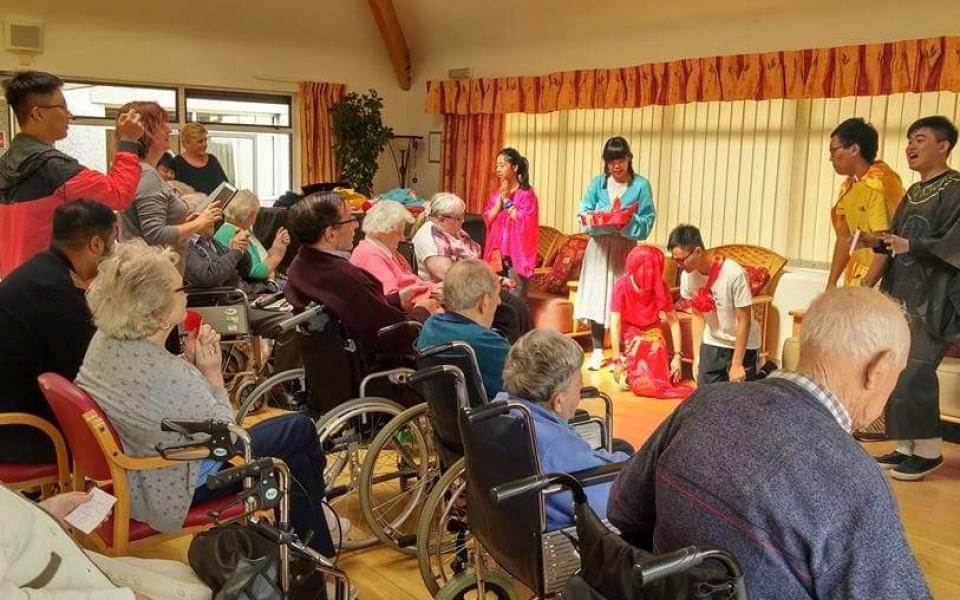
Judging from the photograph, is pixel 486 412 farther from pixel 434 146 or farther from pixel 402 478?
pixel 434 146

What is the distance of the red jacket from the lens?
3090mm

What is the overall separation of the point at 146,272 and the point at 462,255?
2.41 meters

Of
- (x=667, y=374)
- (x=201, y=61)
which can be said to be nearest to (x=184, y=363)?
(x=667, y=374)

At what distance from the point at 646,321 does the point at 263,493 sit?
3.80 meters

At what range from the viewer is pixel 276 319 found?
3830 millimetres

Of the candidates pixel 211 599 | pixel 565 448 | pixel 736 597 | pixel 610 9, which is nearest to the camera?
pixel 736 597

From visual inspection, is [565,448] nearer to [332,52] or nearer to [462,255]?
[462,255]

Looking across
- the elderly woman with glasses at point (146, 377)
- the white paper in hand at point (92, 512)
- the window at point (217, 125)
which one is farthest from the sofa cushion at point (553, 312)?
the white paper in hand at point (92, 512)

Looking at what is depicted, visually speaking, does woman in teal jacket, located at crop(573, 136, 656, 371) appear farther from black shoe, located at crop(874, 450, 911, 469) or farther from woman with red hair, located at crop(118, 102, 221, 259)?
woman with red hair, located at crop(118, 102, 221, 259)

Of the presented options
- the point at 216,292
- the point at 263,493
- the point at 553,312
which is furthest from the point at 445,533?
the point at 553,312

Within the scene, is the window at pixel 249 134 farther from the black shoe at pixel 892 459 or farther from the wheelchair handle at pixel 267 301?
the black shoe at pixel 892 459

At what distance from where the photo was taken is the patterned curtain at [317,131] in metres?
8.25

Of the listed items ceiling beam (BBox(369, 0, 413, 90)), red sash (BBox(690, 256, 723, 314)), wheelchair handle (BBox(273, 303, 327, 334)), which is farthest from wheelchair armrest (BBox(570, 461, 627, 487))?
ceiling beam (BBox(369, 0, 413, 90))

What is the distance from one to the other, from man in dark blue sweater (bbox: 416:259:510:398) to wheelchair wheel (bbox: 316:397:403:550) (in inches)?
10.5
